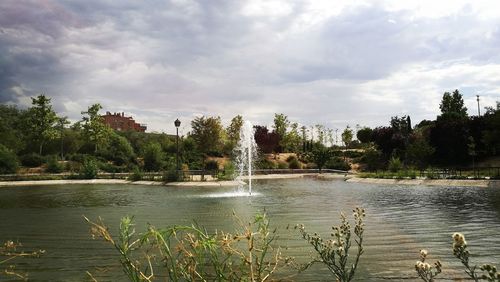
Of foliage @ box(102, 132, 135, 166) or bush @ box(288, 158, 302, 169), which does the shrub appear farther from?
foliage @ box(102, 132, 135, 166)

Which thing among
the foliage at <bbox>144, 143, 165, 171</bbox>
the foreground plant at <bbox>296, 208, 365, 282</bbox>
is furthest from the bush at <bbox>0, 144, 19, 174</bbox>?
the foreground plant at <bbox>296, 208, 365, 282</bbox>

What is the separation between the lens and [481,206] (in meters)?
16.6

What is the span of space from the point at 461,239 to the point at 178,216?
1347 cm

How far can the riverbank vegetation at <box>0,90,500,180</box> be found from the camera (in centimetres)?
4500

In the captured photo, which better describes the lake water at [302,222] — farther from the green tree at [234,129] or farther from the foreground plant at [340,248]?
the green tree at [234,129]

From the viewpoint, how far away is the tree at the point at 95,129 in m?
60.1

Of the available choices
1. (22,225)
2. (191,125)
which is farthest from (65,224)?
(191,125)

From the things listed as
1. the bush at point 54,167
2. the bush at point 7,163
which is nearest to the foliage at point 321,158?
the bush at point 54,167

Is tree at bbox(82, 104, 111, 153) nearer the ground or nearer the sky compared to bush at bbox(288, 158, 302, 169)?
nearer the sky

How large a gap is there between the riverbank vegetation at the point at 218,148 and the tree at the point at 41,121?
0.40ft

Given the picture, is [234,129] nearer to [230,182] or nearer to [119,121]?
[230,182]

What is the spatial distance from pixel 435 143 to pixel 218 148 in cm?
Answer: 3266

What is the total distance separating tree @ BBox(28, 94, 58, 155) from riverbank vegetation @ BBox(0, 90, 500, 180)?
12 cm

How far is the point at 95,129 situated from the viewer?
197 ft
